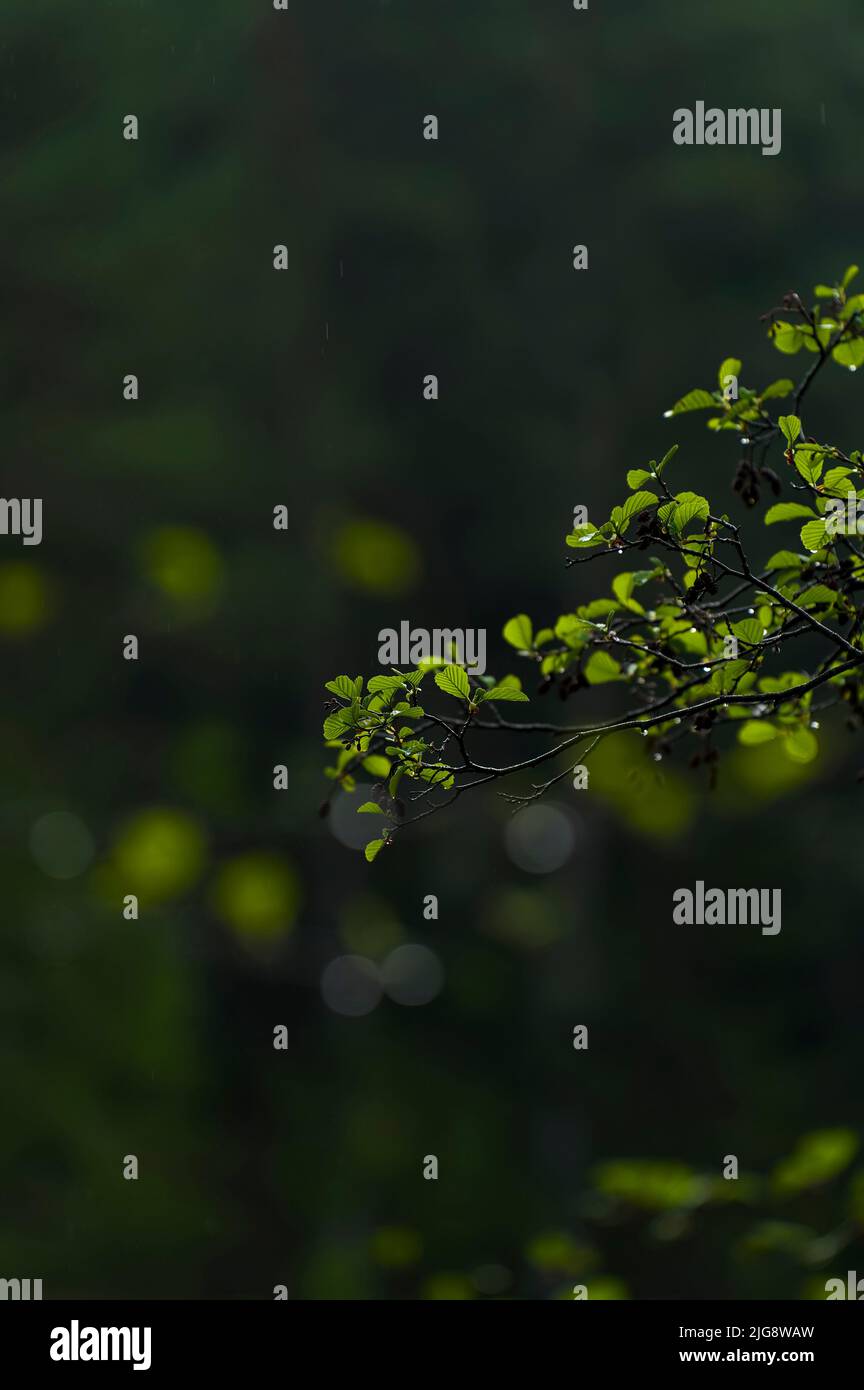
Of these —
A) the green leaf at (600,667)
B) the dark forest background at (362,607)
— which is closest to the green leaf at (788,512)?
the green leaf at (600,667)

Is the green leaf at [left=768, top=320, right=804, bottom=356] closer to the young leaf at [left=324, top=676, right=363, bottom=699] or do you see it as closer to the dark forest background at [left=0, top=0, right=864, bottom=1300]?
the young leaf at [left=324, top=676, right=363, bottom=699]

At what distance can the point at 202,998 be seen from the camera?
8.96 m

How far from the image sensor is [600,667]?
8.14ft

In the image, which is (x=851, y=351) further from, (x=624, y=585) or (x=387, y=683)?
(x=387, y=683)

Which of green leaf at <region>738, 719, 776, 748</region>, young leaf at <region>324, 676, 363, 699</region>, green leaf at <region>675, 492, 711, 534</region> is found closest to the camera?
green leaf at <region>675, 492, 711, 534</region>

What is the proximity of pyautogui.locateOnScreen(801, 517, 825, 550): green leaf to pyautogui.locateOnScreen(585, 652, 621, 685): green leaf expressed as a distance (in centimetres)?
52

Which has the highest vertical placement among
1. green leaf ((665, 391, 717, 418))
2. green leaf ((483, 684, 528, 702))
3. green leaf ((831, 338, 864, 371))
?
green leaf ((831, 338, 864, 371))

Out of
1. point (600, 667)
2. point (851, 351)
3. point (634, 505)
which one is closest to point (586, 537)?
point (634, 505)

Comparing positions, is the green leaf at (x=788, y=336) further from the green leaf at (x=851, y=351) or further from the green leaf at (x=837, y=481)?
the green leaf at (x=837, y=481)

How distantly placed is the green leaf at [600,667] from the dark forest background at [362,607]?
6.03 metres

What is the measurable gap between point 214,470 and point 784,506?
7509 mm

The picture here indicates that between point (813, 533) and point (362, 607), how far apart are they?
734cm

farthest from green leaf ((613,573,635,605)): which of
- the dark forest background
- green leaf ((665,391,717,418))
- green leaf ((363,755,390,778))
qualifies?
the dark forest background

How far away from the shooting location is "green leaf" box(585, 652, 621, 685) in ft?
8.09
